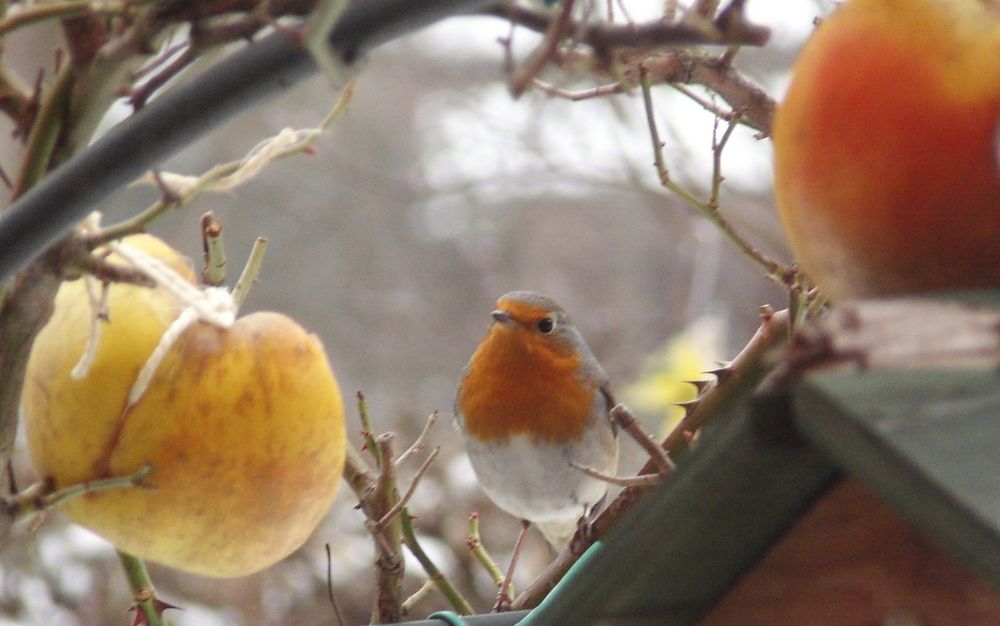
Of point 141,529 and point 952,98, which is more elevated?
point 952,98

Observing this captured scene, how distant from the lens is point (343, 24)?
18.7 inches

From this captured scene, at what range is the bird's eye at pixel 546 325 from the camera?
1.40 meters

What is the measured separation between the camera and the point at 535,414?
1.38 meters

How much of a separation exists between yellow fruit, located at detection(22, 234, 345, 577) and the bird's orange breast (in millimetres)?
606

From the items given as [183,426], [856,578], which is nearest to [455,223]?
[183,426]

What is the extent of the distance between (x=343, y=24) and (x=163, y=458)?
0.36m

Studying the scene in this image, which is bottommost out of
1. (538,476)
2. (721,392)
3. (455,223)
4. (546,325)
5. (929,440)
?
(455,223)

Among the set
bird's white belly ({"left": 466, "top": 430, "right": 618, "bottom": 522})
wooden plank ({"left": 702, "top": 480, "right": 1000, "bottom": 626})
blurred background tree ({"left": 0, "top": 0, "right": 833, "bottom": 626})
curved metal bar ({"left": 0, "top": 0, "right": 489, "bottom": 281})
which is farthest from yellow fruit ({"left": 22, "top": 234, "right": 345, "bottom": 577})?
blurred background tree ({"left": 0, "top": 0, "right": 833, "bottom": 626})

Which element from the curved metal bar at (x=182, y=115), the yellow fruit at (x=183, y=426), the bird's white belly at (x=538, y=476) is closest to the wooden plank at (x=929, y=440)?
the curved metal bar at (x=182, y=115)

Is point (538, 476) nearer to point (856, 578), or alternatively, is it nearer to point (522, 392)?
point (522, 392)

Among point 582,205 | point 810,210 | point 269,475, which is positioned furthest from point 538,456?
point 582,205

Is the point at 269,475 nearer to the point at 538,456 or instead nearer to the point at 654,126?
the point at 654,126

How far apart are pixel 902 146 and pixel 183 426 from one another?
1.49 feet

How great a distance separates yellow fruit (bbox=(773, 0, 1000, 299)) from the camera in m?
0.54
